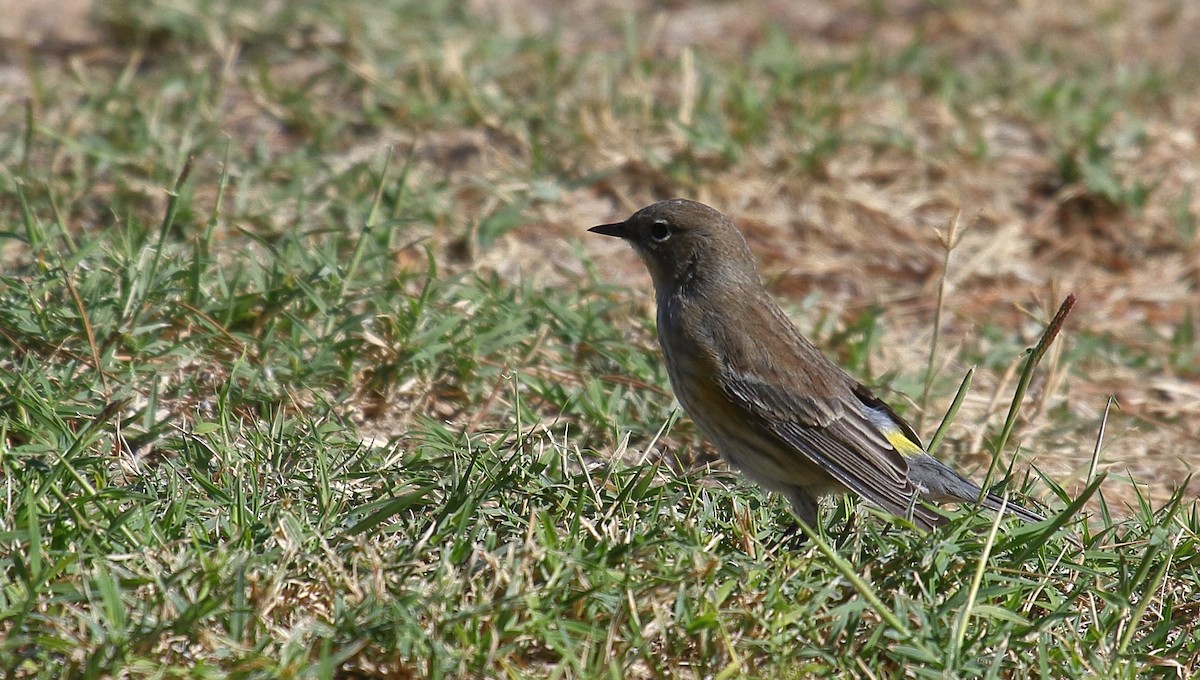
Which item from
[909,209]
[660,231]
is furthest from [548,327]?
[909,209]

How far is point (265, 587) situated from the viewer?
3910 millimetres

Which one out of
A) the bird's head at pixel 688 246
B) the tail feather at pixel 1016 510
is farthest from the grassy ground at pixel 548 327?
the bird's head at pixel 688 246

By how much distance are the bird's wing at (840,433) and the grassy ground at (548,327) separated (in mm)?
177

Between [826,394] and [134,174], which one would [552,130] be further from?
[826,394]

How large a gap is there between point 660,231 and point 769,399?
1.01m

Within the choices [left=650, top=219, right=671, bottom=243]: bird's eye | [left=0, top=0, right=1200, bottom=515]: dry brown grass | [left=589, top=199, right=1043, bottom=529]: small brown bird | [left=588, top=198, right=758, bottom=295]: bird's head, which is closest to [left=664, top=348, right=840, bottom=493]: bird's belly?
[left=589, top=199, right=1043, bottom=529]: small brown bird

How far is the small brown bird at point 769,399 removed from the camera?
500 centimetres

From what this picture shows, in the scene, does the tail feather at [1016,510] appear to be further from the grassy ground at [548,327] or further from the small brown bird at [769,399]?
the grassy ground at [548,327]

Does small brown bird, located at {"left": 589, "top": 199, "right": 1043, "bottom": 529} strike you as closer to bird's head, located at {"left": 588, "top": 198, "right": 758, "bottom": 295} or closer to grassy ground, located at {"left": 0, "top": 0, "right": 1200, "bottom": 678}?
bird's head, located at {"left": 588, "top": 198, "right": 758, "bottom": 295}

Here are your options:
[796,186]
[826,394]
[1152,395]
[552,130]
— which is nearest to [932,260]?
[796,186]

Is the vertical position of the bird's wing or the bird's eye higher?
the bird's eye

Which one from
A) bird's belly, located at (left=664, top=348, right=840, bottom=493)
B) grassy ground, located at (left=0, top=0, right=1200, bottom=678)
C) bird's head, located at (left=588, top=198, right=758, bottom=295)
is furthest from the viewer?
bird's head, located at (left=588, top=198, right=758, bottom=295)

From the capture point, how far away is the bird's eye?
5852mm

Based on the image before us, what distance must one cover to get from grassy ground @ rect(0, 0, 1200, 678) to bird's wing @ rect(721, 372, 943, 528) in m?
0.18
